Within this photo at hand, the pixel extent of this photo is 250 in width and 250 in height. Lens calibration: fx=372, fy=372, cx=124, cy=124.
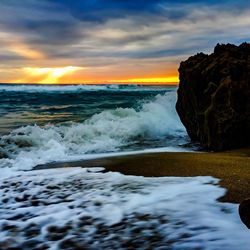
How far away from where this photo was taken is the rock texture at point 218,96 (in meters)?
6.70

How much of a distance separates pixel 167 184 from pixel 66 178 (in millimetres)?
1437

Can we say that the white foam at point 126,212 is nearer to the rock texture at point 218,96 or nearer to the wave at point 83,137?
the wave at point 83,137

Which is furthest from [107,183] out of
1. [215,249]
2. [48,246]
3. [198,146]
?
[198,146]

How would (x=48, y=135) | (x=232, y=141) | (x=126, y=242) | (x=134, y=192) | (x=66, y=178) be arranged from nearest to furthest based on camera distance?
(x=126, y=242)
(x=134, y=192)
(x=66, y=178)
(x=232, y=141)
(x=48, y=135)

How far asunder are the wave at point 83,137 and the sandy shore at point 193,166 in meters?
1.05

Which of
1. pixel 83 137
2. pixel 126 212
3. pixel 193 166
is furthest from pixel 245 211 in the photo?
pixel 83 137

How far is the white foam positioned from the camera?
2.85 metres

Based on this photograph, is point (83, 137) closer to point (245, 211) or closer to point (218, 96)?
point (218, 96)

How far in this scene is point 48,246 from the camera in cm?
286

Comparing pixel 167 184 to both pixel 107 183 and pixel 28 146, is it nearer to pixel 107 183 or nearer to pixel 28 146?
pixel 107 183

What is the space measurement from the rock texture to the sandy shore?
1.59ft

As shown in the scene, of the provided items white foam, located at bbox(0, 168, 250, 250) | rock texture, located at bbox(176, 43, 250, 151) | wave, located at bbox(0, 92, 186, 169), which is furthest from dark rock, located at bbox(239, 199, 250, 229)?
wave, located at bbox(0, 92, 186, 169)

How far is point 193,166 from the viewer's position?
204 inches

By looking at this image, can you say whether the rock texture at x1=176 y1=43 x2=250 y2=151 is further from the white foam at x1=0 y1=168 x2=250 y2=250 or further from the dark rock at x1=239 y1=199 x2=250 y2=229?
the dark rock at x1=239 y1=199 x2=250 y2=229
